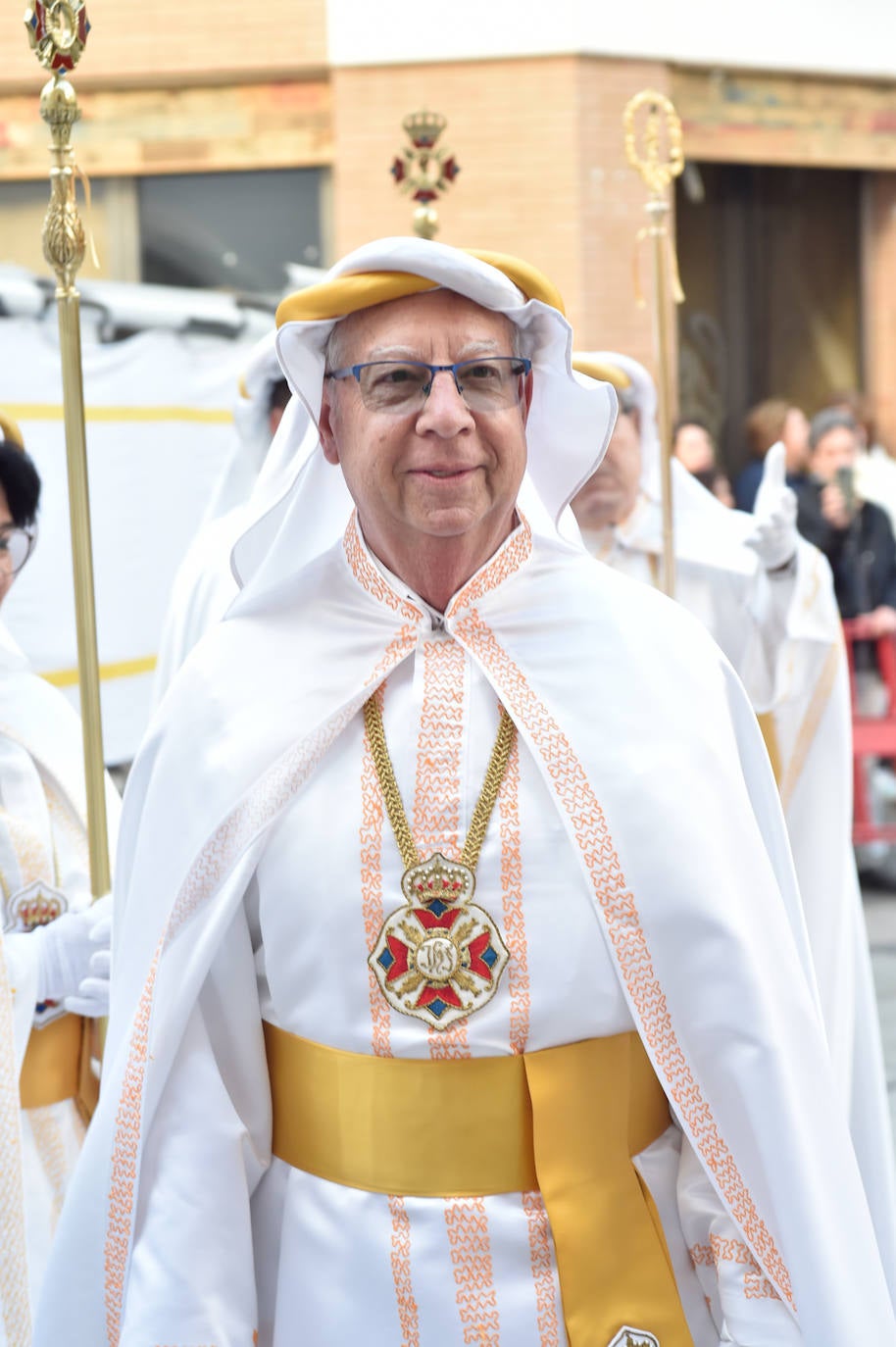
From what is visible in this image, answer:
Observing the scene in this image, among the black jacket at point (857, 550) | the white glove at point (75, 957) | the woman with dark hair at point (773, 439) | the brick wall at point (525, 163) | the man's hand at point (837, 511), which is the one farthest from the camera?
the brick wall at point (525, 163)

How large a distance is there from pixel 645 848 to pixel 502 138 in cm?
1100

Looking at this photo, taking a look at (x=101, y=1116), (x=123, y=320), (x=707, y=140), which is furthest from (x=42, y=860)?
(x=707, y=140)

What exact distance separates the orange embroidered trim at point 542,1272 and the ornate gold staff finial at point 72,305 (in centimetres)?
123

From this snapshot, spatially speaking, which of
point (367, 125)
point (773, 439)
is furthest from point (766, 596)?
point (367, 125)

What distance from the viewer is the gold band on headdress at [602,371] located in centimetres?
444

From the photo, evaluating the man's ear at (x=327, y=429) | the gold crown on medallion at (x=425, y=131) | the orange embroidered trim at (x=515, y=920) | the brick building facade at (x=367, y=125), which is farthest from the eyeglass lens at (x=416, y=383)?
the brick building facade at (x=367, y=125)

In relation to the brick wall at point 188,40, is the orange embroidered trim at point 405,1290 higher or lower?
lower

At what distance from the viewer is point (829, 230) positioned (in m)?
15.4

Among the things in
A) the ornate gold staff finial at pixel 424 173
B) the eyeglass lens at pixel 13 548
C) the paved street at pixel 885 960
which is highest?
the ornate gold staff finial at pixel 424 173

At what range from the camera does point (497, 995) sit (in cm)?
218

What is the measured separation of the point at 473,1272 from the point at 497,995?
33 cm

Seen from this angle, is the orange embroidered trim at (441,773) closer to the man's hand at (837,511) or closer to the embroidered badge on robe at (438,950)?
the embroidered badge on robe at (438,950)

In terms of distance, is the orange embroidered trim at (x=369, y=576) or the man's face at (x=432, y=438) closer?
the man's face at (x=432, y=438)

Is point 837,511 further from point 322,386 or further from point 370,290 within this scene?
point 370,290
